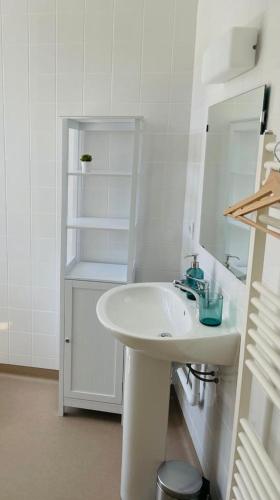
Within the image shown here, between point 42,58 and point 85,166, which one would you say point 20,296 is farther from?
point 42,58

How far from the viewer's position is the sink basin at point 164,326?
60.3 inches

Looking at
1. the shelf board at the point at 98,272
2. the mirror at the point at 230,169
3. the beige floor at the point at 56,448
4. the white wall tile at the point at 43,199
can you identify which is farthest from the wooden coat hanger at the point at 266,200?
the white wall tile at the point at 43,199

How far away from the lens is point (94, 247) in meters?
2.73

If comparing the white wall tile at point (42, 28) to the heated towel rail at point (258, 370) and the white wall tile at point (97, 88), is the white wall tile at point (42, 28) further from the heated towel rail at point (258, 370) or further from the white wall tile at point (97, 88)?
the heated towel rail at point (258, 370)

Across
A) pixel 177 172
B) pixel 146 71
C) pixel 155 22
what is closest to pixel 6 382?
pixel 177 172

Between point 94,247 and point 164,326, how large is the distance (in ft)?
2.98

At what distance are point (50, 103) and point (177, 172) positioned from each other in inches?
36.4

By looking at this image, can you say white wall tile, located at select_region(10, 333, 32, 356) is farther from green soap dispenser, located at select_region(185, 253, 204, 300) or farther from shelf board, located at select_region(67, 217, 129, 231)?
green soap dispenser, located at select_region(185, 253, 204, 300)

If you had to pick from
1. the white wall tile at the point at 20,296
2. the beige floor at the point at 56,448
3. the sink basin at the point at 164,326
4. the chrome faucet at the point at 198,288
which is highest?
the chrome faucet at the point at 198,288

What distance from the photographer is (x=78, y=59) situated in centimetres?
253

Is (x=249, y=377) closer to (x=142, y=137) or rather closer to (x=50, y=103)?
(x=142, y=137)

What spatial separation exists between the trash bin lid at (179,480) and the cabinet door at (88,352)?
71 centimetres

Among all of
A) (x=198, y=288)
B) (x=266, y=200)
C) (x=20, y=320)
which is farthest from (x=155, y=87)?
(x=20, y=320)

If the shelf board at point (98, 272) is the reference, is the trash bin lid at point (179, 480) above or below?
below
